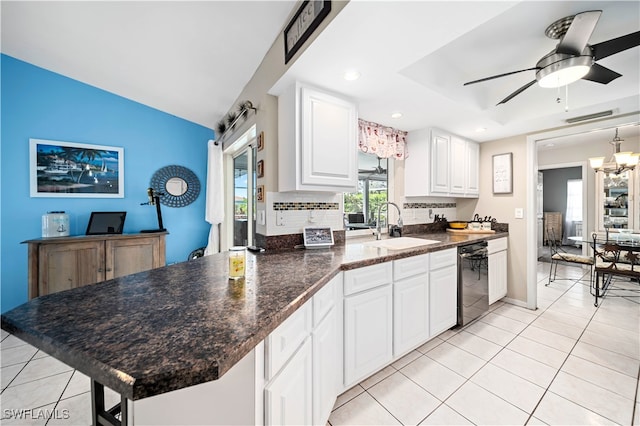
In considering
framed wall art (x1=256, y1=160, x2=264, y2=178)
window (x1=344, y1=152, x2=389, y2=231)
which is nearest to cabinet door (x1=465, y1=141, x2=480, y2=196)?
window (x1=344, y1=152, x2=389, y2=231)

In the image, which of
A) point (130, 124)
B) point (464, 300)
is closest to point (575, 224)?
point (464, 300)

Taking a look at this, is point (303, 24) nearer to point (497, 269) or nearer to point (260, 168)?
point (260, 168)

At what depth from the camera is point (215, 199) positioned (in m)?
3.43

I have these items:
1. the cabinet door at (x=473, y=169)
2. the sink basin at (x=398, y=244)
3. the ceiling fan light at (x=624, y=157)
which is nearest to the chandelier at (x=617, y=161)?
the ceiling fan light at (x=624, y=157)

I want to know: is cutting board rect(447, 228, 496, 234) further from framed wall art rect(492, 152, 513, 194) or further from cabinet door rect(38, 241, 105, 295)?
cabinet door rect(38, 241, 105, 295)

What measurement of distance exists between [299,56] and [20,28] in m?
2.54

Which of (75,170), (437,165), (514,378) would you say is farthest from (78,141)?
(514,378)

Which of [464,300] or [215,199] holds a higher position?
[215,199]

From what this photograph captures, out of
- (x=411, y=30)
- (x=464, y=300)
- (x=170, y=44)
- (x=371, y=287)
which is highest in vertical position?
(x=170, y=44)

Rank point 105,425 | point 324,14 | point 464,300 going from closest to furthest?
point 105,425 < point 324,14 < point 464,300

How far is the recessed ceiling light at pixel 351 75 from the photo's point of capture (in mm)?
1697

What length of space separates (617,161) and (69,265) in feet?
23.5

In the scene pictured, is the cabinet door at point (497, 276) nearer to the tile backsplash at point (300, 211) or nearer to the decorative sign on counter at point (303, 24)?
the tile backsplash at point (300, 211)

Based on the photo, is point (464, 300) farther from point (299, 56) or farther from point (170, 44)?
point (170, 44)
